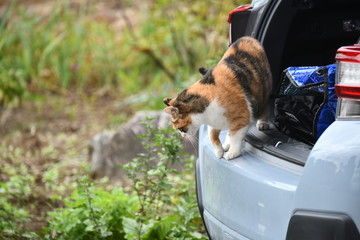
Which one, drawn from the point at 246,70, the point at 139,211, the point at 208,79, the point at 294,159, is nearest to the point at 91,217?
the point at 139,211

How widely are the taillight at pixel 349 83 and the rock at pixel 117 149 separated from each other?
3514 mm

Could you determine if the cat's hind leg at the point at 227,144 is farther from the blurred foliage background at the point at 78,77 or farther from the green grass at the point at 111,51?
the green grass at the point at 111,51

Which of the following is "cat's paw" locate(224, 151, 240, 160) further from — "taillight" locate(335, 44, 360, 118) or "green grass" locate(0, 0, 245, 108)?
"green grass" locate(0, 0, 245, 108)

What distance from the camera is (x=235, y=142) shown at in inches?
110

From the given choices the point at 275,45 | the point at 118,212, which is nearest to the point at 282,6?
the point at 275,45

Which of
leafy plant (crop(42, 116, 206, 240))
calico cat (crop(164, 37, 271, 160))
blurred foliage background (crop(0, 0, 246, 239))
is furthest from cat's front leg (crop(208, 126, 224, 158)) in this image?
blurred foliage background (crop(0, 0, 246, 239))

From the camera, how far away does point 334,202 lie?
206 centimetres

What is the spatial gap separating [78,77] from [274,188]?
6569mm

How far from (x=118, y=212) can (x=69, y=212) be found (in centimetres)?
32

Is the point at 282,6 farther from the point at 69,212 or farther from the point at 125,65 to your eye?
the point at 125,65

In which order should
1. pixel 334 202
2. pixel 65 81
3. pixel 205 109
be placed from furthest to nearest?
pixel 65 81 < pixel 205 109 < pixel 334 202

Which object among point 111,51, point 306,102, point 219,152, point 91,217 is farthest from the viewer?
point 111,51

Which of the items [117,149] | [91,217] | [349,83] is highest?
[349,83]

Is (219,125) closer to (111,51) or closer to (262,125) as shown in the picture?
(262,125)
